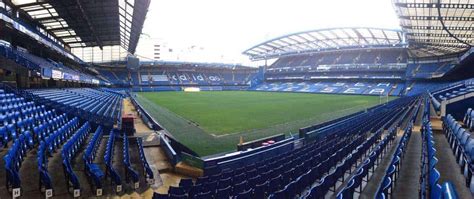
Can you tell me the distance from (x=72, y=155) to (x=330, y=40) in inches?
2536

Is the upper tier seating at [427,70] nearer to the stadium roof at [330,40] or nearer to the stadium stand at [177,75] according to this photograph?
the stadium roof at [330,40]

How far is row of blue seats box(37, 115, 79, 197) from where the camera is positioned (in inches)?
242

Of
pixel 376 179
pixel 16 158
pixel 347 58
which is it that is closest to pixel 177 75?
pixel 347 58

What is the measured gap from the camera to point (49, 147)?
8.68 m

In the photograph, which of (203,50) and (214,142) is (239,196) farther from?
(203,50)

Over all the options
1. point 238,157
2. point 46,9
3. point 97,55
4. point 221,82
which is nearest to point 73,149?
point 238,157

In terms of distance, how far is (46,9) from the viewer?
2458cm

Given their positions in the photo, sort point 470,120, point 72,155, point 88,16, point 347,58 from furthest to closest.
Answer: point 347,58 < point 88,16 < point 470,120 < point 72,155

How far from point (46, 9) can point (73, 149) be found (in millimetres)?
20385

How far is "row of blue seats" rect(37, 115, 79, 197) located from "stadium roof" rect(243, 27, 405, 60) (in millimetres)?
52848

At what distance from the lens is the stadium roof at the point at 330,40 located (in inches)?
2277

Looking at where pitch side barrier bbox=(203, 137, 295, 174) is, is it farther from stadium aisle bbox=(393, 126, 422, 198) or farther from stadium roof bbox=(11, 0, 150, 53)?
stadium roof bbox=(11, 0, 150, 53)

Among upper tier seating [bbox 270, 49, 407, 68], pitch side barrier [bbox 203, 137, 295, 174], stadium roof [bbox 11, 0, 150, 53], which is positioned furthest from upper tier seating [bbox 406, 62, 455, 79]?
pitch side barrier [bbox 203, 137, 295, 174]

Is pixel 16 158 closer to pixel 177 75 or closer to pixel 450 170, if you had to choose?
pixel 450 170
